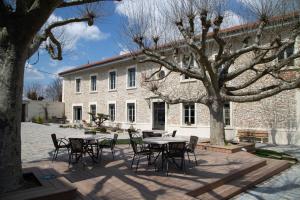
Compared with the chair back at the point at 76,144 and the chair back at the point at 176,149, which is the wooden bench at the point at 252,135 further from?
the chair back at the point at 76,144

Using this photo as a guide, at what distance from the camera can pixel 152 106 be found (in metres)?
18.1

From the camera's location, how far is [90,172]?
19.9 feet

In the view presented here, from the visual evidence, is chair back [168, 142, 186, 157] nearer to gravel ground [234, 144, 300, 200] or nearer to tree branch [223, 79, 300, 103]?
gravel ground [234, 144, 300, 200]

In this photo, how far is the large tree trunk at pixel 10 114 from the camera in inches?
161

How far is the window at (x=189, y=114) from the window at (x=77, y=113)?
1302cm

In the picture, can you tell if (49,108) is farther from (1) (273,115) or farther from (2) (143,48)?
(1) (273,115)

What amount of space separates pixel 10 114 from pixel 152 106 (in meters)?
14.2

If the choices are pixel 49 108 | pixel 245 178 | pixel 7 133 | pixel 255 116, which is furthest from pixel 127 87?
pixel 7 133

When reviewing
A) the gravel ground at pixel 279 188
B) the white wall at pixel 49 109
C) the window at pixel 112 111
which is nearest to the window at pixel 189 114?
the window at pixel 112 111

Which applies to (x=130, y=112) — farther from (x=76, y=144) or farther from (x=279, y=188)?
(x=279, y=188)

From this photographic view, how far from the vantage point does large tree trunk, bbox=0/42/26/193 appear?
161 inches

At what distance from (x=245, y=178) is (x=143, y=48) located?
5.99m

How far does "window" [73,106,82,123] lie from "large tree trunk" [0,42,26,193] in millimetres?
21869

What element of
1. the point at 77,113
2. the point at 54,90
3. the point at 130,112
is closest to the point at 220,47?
the point at 130,112
